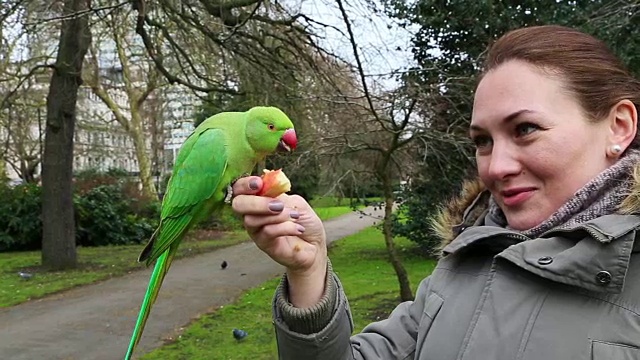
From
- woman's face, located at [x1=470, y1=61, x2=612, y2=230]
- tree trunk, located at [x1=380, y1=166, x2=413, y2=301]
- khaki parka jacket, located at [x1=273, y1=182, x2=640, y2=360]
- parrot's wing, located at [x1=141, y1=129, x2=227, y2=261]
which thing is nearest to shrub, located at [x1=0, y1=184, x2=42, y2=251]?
tree trunk, located at [x1=380, y1=166, x2=413, y2=301]

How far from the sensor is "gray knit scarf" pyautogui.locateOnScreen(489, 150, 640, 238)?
1416 millimetres

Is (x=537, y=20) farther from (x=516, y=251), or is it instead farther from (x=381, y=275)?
(x=516, y=251)

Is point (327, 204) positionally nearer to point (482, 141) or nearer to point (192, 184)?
point (192, 184)

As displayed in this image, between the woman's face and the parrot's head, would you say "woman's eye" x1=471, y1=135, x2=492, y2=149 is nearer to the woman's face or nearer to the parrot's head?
the woman's face

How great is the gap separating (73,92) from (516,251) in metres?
11.1

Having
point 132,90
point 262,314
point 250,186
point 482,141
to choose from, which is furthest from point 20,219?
point 482,141

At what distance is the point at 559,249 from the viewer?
1.38 meters

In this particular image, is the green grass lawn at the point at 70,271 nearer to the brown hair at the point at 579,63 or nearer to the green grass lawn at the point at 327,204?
the green grass lawn at the point at 327,204

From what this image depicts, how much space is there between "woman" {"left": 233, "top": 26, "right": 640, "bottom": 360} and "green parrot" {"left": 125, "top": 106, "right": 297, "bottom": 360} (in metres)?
0.29

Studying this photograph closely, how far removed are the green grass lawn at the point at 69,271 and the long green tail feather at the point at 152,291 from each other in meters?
7.10

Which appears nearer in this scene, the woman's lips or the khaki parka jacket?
the khaki parka jacket

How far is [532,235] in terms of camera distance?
1.49 metres

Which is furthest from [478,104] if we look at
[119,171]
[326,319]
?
[119,171]

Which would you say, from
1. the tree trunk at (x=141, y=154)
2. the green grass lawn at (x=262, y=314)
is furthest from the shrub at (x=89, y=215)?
the green grass lawn at (x=262, y=314)
